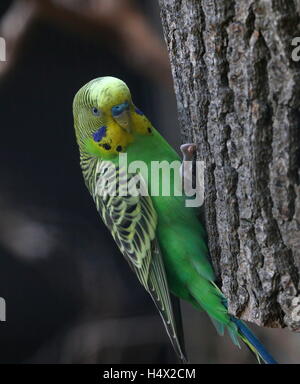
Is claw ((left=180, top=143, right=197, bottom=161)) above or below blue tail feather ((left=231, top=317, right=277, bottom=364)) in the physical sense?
above

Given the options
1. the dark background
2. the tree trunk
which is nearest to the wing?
the tree trunk

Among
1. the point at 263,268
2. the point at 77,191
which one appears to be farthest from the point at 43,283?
the point at 263,268

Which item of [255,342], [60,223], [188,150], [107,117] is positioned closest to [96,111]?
[107,117]

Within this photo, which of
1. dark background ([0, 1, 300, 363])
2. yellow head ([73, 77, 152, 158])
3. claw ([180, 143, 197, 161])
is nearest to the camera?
claw ([180, 143, 197, 161])

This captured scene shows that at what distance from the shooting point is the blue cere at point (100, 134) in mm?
1851

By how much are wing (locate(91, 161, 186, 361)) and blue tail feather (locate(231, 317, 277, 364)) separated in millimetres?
220

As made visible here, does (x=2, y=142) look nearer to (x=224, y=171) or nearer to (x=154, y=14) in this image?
(x=154, y=14)

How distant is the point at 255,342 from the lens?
1804 millimetres

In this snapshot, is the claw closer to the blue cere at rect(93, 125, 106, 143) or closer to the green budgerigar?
the green budgerigar

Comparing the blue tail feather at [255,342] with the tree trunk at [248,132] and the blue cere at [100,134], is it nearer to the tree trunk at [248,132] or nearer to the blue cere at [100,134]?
the tree trunk at [248,132]

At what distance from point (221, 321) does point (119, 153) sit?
70 centimetres

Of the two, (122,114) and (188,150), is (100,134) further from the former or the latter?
(188,150)

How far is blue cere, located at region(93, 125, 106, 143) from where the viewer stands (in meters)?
1.85

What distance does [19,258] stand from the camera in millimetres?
2889
